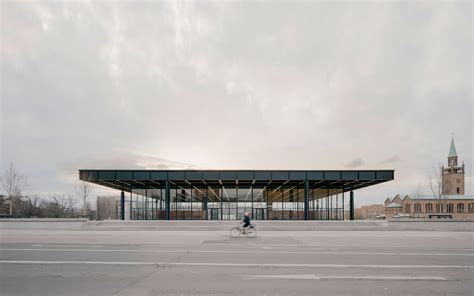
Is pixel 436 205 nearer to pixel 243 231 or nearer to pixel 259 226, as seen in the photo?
pixel 259 226

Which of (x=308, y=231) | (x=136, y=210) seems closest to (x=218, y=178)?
(x=308, y=231)

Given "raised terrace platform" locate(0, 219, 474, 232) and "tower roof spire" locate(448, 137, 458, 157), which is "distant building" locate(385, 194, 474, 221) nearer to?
"tower roof spire" locate(448, 137, 458, 157)

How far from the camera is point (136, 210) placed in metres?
46.2

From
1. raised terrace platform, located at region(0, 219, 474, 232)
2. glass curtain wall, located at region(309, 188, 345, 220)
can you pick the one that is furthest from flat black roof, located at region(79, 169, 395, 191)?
glass curtain wall, located at region(309, 188, 345, 220)

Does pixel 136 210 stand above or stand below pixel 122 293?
below

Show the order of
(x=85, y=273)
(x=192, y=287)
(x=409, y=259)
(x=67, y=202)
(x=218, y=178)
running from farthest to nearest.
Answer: (x=67, y=202)
(x=218, y=178)
(x=409, y=259)
(x=85, y=273)
(x=192, y=287)

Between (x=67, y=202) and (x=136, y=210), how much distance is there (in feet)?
58.1

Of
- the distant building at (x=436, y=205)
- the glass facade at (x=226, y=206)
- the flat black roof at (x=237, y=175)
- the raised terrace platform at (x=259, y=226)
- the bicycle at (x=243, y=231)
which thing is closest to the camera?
the bicycle at (x=243, y=231)

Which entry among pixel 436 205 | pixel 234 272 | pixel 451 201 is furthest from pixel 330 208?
pixel 451 201

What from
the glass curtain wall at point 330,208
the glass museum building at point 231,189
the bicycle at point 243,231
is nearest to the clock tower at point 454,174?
the glass museum building at point 231,189

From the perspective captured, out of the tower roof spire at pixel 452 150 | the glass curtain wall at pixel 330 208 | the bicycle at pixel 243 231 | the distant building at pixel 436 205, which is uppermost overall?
the tower roof spire at pixel 452 150

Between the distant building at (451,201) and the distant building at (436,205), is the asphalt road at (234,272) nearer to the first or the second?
the distant building at (451,201)

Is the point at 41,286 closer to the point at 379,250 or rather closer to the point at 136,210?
the point at 379,250

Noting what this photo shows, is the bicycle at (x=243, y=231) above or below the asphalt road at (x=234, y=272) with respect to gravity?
below
